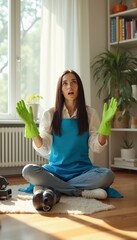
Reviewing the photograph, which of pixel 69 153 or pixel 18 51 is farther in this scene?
pixel 18 51

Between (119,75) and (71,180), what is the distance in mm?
1616

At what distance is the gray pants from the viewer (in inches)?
85.5

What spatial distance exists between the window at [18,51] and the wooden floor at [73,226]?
72.6 inches

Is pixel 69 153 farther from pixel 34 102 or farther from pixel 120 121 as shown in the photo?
pixel 120 121

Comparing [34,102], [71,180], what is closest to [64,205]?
[71,180]

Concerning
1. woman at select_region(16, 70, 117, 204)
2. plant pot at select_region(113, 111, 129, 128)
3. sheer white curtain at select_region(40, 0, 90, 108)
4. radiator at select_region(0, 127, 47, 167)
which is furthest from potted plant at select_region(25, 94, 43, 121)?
woman at select_region(16, 70, 117, 204)

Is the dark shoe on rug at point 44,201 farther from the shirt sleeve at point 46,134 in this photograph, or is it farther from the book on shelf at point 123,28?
the book on shelf at point 123,28

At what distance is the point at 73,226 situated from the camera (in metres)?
1.57

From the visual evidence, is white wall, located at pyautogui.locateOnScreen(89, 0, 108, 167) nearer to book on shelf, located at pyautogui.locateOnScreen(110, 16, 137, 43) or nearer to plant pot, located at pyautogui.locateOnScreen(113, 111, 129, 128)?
book on shelf, located at pyautogui.locateOnScreen(110, 16, 137, 43)

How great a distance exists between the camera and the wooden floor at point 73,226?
4.65 ft

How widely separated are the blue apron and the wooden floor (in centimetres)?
43

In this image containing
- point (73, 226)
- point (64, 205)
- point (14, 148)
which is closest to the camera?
point (73, 226)

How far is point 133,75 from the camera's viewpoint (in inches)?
141

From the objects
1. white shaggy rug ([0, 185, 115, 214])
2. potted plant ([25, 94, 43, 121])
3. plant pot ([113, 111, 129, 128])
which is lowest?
white shaggy rug ([0, 185, 115, 214])
